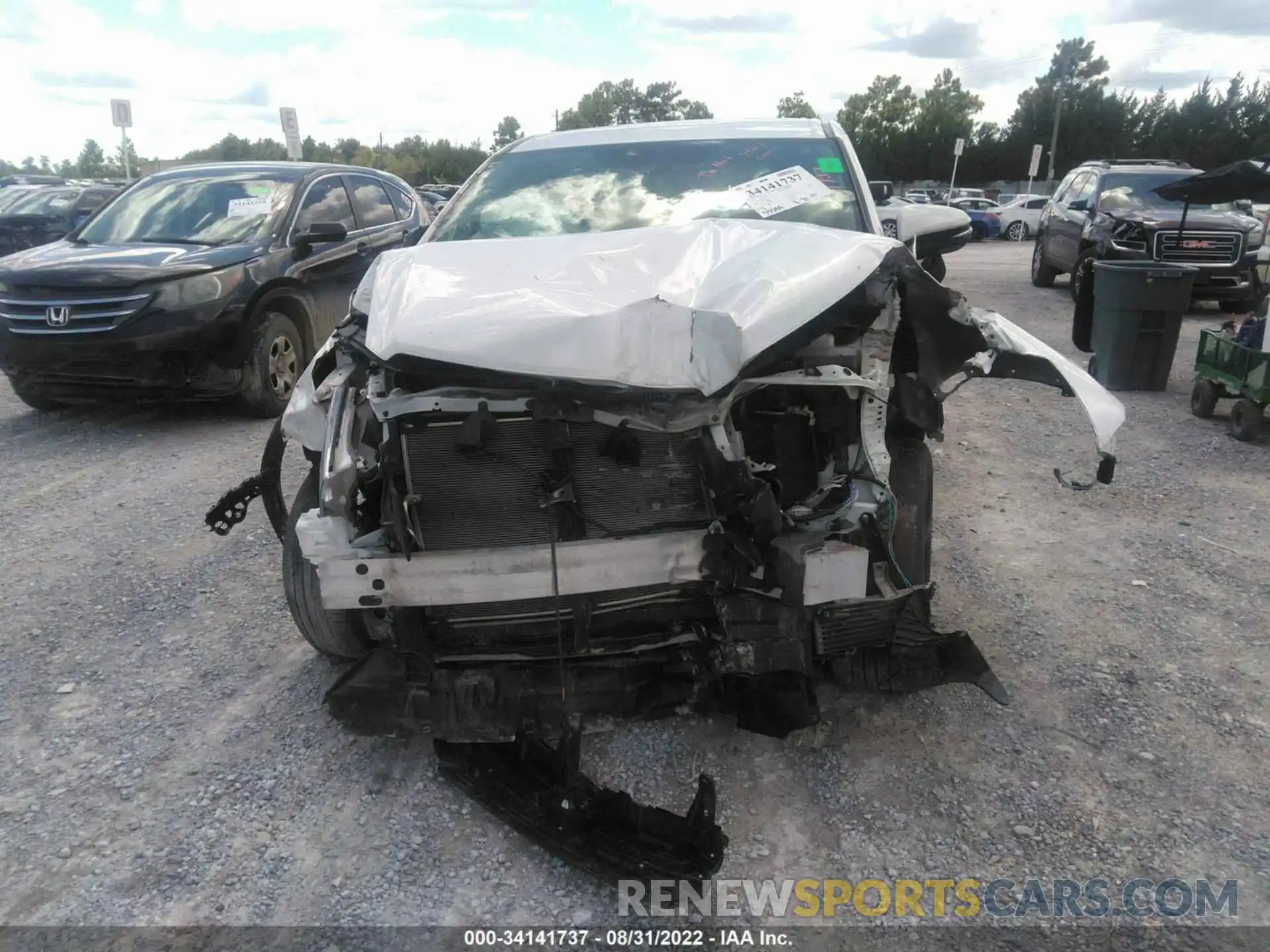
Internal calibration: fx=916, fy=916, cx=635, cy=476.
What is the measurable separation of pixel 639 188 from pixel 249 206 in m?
4.55

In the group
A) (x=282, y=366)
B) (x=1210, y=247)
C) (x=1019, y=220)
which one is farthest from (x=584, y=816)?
(x=1019, y=220)

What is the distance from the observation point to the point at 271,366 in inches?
275

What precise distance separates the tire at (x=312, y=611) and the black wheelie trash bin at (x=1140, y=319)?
21.6 feet

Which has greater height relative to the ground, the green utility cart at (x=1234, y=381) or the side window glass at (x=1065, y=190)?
the side window glass at (x=1065, y=190)

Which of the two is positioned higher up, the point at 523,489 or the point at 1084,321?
the point at 523,489

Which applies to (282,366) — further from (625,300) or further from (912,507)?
(912,507)

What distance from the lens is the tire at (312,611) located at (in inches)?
121

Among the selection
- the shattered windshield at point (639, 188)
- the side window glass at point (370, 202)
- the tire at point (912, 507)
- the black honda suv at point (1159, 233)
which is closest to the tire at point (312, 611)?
the shattered windshield at point (639, 188)

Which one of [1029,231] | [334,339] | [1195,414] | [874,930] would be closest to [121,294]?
[334,339]

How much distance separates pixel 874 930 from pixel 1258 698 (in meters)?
1.86

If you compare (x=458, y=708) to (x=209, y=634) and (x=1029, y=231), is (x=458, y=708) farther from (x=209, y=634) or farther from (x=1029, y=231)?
(x=1029, y=231)

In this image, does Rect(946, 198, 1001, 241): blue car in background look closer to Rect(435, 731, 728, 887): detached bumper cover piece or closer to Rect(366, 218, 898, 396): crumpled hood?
Rect(366, 218, 898, 396): crumpled hood

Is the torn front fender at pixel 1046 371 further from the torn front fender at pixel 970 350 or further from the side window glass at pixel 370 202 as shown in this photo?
the side window glass at pixel 370 202

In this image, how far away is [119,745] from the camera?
305 cm
